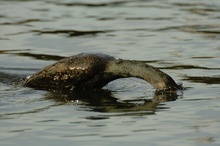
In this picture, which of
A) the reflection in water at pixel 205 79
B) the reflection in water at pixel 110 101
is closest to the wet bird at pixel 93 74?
the reflection in water at pixel 110 101

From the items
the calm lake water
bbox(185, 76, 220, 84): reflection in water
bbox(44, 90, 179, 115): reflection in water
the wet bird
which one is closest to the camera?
the calm lake water

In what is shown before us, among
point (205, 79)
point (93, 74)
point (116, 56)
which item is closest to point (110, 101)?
point (93, 74)

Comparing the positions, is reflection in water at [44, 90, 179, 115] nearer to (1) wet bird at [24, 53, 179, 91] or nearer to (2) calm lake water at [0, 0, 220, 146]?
(2) calm lake water at [0, 0, 220, 146]

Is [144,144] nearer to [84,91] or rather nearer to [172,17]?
[84,91]

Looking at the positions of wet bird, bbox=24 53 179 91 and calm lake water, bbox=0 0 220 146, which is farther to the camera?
wet bird, bbox=24 53 179 91

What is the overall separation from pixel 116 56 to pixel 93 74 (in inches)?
89.9

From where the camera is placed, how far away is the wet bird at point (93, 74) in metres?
8.45

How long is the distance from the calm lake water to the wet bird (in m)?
0.14

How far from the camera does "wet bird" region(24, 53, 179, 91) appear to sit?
8.45 metres

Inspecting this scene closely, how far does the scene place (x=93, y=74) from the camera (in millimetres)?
8625

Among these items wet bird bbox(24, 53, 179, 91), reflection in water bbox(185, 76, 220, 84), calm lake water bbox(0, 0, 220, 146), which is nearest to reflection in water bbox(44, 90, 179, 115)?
calm lake water bbox(0, 0, 220, 146)

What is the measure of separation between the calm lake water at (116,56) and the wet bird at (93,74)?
14cm

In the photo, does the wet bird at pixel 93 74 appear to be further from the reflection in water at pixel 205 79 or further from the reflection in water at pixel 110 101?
the reflection in water at pixel 205 79

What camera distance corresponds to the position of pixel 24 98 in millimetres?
8266
